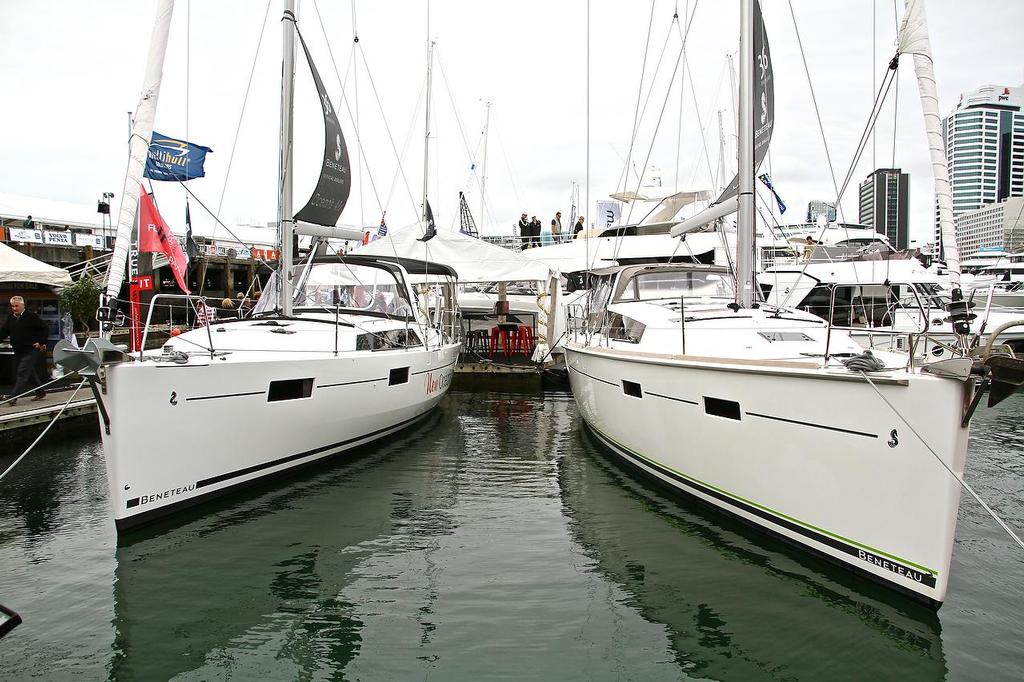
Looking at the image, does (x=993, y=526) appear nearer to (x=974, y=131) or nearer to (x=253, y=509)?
(x=974, y=131)

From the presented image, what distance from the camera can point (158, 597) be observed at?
458 centimetres

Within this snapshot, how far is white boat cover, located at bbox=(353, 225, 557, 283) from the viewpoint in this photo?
1383 centimetres

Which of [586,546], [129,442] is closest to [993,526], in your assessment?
[586,546]

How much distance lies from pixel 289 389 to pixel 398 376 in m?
2.14

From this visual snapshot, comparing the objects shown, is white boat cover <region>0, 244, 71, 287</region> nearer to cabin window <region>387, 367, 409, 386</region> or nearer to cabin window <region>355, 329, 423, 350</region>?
cabin window <region>355, 329, 423, 350</region>

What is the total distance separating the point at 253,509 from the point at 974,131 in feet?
33.4

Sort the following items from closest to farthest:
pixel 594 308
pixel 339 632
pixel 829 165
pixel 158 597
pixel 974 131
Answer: pixel 339 632
pixel 158 597
pixel 829 165
pixel 974 131
pixel 594 308

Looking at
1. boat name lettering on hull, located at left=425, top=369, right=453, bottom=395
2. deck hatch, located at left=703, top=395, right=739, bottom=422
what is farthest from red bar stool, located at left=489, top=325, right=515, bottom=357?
deck hatch, located at left=703, top=395, right=739, bottom=422

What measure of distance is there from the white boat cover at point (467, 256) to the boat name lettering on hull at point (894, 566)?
10020 mm

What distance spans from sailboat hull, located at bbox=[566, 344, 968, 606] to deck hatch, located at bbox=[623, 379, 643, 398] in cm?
24

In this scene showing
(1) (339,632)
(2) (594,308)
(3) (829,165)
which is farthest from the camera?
(2) (594,308)

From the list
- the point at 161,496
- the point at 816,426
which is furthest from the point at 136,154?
the point at 816,426

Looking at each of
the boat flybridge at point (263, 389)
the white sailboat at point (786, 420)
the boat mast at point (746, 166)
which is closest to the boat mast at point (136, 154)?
the boat flybridge at point (263, 389)

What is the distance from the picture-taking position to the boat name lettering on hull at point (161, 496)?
5.49 m
